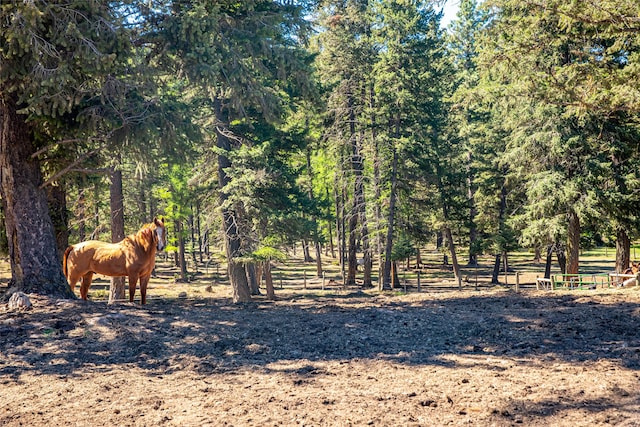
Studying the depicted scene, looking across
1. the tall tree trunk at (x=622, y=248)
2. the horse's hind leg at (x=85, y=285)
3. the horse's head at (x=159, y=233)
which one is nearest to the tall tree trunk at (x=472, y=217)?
the tall tree trunk at (x=622, y=248)

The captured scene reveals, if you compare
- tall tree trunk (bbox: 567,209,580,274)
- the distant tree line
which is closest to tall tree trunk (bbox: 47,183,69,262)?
the distant tree line

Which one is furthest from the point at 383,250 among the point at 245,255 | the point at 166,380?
the point at 166,380

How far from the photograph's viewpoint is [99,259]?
37.7 ft

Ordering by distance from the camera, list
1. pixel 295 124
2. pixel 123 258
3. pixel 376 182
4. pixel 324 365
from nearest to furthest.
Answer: pixel 324 365
pixel 123 258
pixel 295 124
pixel 376 182

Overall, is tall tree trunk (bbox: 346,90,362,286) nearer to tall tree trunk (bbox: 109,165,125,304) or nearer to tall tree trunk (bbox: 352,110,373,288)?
tall tree trunk (bbox: 352,110,373,288)

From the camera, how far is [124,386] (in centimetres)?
638

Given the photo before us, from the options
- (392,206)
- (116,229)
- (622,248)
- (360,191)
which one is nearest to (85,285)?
(116,229)

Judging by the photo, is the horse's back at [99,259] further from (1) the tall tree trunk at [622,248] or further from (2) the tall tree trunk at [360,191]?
(1) the tall tree trunk at [622,248]

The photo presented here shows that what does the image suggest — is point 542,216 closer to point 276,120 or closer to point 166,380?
point 276,120

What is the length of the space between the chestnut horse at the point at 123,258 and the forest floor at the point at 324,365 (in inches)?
36.0

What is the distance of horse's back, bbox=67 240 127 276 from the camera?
11.4 meters

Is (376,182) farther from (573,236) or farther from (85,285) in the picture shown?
(85,285)

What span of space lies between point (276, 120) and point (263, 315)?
5.40 metres

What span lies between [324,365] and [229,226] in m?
12.4
